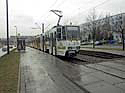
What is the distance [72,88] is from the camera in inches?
302

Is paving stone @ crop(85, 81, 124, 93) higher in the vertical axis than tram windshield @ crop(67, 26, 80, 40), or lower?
lower

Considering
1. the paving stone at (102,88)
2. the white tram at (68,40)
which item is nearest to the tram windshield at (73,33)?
the white tram at (68,40)

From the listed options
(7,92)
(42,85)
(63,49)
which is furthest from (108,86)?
(63,49)

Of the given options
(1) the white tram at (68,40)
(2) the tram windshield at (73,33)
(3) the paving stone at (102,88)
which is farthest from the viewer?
(2) the tram windshield at (73,33)

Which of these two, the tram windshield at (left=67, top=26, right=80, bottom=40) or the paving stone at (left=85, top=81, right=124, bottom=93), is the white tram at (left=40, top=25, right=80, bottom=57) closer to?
the tram windshield at (left=67, top=26, right=80, bottom=40)

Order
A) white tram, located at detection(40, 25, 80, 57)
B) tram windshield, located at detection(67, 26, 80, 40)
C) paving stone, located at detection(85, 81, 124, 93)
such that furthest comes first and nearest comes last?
tram windshield, located at detection(67, 26, 80, 40), white tram, located at detection(40, 25, 80, 57), paving stone, located at detection(85, 81, 124, 93)

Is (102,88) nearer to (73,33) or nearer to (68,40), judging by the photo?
(68,40)

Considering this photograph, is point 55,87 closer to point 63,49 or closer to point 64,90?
point 64,90

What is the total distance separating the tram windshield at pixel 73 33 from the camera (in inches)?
741

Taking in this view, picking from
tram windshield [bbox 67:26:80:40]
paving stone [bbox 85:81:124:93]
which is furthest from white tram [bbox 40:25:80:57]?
paving stone [bbox 85:81:124:93]

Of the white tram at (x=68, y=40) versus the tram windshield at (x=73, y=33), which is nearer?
the white tram at (x=68, y=40)

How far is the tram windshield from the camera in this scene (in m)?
18.8

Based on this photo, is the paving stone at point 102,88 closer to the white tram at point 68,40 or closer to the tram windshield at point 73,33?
the white tram at point 68,40

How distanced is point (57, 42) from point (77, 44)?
7.22 feet
